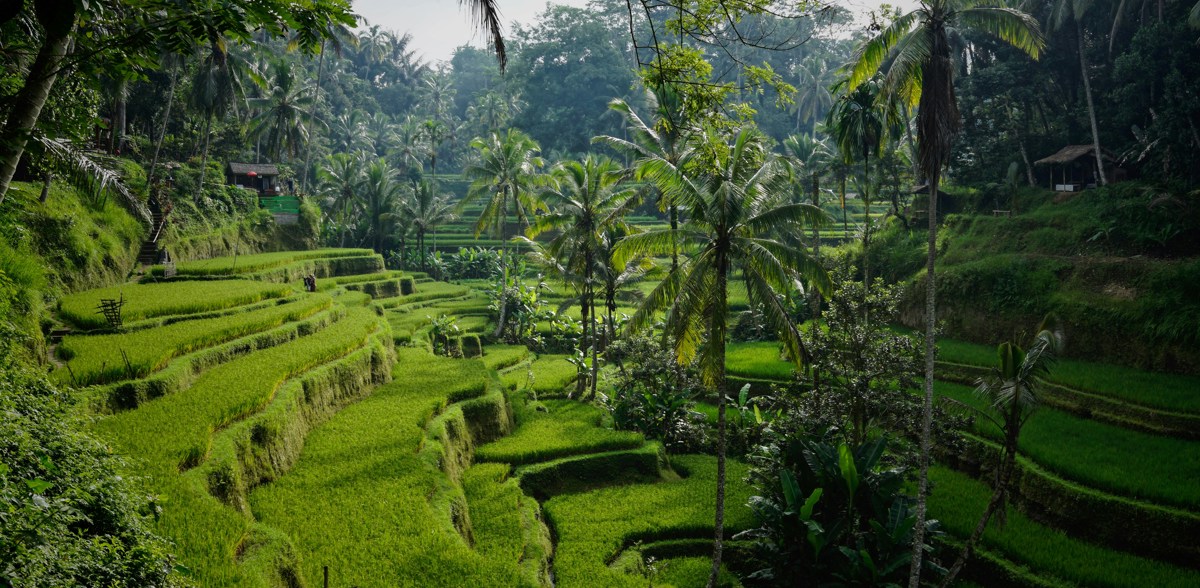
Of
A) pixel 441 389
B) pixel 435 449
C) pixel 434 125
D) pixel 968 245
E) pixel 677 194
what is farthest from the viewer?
pixel 434 125

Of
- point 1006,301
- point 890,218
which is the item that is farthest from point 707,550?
point 890,218

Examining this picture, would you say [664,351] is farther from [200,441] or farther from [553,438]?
[200,441]

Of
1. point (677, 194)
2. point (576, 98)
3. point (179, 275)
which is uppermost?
point (576, 98)

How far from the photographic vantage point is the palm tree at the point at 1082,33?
83.5 feet

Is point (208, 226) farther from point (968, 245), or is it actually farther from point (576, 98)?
point (576, 98)

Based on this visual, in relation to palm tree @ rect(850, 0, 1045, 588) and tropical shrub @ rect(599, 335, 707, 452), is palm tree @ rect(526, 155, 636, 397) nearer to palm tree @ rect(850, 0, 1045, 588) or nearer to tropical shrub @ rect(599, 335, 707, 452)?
tropical shrub @ rect(599, 335, 707, 452)

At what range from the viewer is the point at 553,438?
17.0 meters

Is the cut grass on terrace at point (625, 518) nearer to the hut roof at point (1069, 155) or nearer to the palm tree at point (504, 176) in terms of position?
the palm tree at point (504, 176)

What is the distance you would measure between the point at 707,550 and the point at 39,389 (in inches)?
430

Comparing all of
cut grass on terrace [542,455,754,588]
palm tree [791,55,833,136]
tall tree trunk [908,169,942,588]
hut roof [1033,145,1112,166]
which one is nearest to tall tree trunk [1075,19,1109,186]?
hut roof [1033,145,1112,166]

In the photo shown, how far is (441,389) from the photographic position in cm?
1697

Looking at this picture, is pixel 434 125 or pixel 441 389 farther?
pixel 434 125

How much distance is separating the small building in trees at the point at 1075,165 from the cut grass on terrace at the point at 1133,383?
11334 mm

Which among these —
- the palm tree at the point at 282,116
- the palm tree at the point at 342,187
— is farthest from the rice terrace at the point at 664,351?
the palm tree at the point at 342,187
